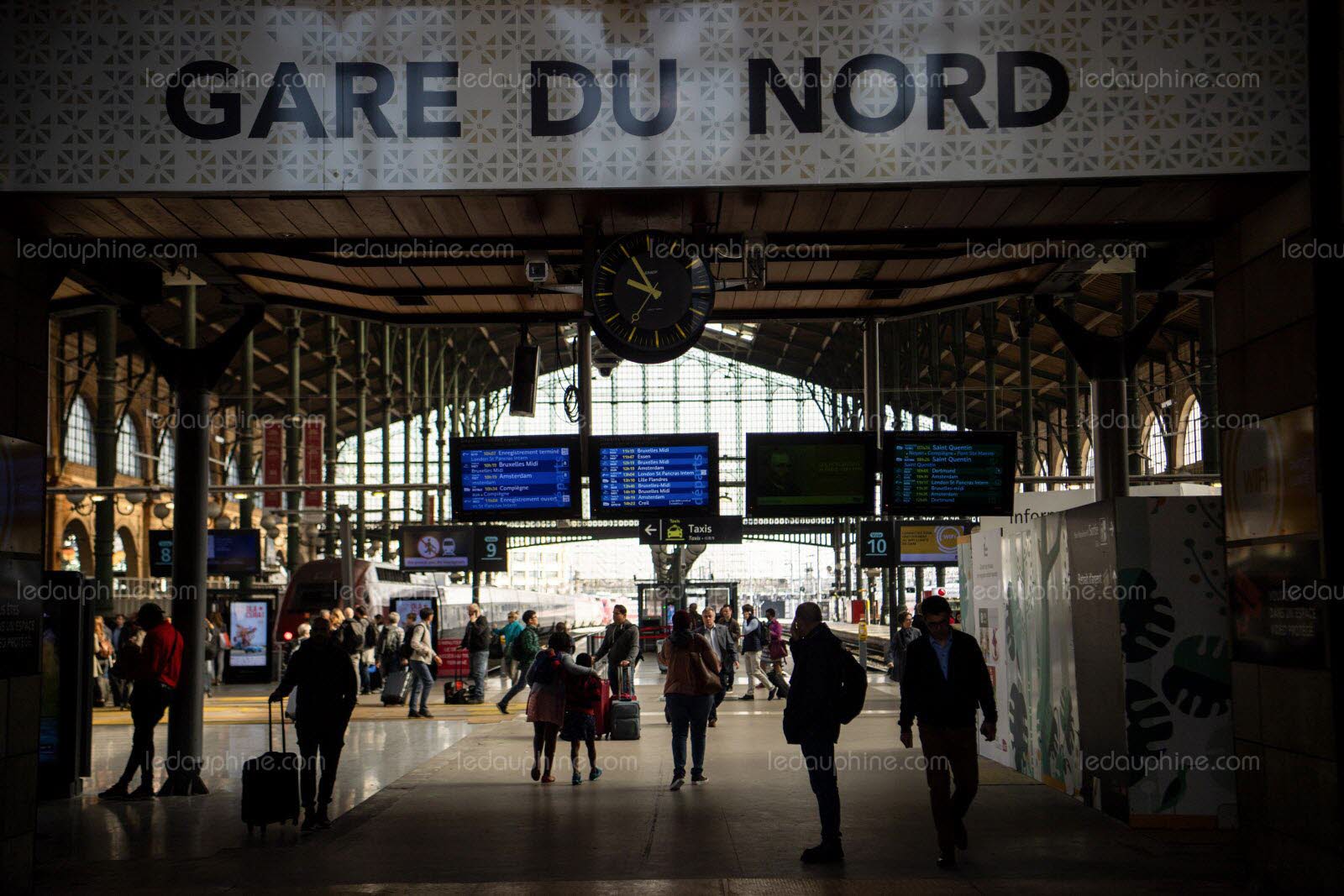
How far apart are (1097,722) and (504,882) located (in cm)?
467

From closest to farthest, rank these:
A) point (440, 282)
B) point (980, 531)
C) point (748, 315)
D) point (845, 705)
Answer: point (845, 705), point (440, 282), point (748, 315), point (980, 531)

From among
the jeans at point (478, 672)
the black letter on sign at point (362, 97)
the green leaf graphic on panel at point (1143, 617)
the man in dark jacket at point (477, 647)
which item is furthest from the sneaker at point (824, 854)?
the jeans at point (478, 672)

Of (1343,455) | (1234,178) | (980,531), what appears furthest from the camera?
(980,531)

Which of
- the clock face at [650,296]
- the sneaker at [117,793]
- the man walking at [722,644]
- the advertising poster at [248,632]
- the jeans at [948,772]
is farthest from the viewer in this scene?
the advertising poster at [248,632]

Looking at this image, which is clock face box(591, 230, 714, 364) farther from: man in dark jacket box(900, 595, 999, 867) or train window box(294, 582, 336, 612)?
train window box(294, 582, 336, 612)

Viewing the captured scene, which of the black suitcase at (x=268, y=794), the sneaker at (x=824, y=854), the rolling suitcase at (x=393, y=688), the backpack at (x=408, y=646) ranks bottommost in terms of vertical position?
the rolling suitcase at (x=393, y=688)

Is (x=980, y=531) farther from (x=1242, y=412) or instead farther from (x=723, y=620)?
(x=723, y=620)

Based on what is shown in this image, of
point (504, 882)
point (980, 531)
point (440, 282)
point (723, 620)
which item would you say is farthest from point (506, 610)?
point (504, 882)

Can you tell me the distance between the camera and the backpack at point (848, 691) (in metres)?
7.95

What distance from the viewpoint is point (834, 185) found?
7082 mm

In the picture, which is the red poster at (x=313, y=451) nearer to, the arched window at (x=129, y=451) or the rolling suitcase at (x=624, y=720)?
the arched window at (x=129, y=451)

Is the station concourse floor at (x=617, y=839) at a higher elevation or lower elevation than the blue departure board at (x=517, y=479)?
lower

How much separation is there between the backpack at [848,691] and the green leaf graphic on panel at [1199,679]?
2554mm

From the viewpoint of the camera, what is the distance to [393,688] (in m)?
22.4
